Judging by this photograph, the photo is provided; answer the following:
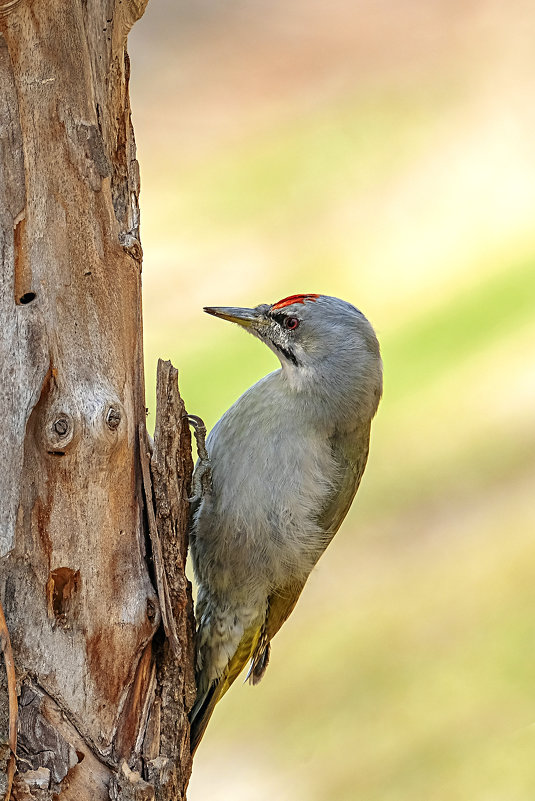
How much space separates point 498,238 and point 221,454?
598 cm

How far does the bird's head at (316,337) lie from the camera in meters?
3.34

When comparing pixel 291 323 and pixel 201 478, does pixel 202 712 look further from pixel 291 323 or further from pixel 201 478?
pixel 291 323

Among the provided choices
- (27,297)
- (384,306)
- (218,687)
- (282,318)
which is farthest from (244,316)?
(384,306)

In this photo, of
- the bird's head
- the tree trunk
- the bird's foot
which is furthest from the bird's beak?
the tree trunk

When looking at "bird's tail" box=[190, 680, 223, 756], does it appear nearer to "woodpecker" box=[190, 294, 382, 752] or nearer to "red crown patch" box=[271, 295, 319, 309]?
"woodpecker" box=[190, 294, 382, 752]

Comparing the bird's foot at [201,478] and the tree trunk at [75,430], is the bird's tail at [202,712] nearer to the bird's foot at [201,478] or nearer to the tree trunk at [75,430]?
the tree trunk at [75,430]

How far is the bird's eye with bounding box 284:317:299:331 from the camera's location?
3361 millimetres

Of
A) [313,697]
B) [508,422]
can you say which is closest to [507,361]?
[508,422]

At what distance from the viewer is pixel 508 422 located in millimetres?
7465

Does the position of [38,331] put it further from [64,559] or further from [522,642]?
[522,642]

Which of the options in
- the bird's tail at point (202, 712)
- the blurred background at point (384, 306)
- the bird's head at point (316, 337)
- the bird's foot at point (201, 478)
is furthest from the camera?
the blurred background at point (384, 306)

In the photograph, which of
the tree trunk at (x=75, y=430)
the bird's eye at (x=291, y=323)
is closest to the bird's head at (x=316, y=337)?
the bird's eye at (x=291, y=323)

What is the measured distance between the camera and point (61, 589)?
2.55 metres

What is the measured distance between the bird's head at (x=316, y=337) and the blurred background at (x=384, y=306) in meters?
3.27
